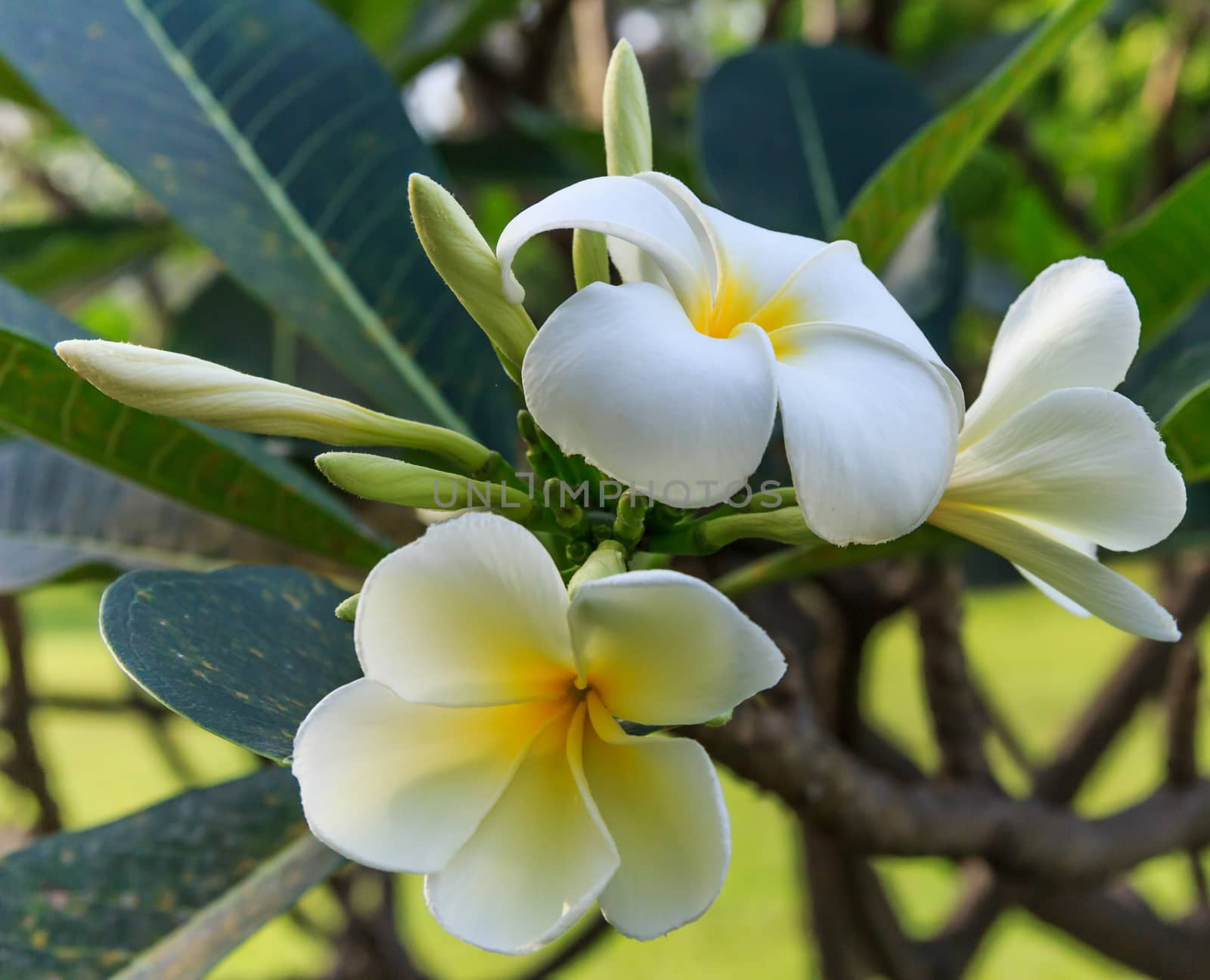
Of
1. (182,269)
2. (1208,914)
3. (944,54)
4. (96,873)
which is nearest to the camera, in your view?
(96,873)

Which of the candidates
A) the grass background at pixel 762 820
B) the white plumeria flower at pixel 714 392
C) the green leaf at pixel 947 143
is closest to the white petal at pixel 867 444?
the white plumeria flower at pixel 714 392

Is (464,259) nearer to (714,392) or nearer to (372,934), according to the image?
(714,392)

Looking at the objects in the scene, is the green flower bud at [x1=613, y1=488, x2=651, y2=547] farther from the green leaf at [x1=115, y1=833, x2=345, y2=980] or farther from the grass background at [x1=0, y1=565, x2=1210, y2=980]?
the grass background at [x1=0, y1=565, x2=1210, y2=980]

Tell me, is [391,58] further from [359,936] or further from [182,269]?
[182,269]

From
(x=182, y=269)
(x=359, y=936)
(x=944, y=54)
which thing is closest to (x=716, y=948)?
(x=359, y=936)

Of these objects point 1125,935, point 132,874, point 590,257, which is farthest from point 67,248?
point 1125,935

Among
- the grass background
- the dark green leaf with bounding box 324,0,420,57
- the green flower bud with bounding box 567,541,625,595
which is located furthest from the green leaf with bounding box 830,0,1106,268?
the grass background
